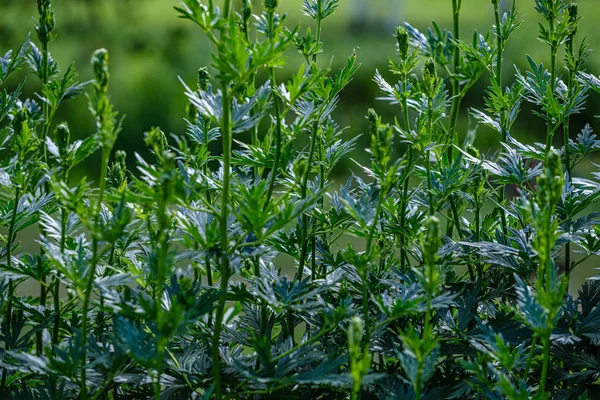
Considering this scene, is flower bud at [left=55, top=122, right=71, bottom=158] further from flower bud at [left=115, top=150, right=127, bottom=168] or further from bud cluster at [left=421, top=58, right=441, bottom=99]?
bud cluster at [left=421, top=58, right=441, bottom=99]

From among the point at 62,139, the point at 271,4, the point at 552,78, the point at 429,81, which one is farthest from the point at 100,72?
the point at 552,78

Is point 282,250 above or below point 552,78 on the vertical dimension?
below

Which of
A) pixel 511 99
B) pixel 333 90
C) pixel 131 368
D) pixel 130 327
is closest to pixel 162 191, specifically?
pixel 130 327

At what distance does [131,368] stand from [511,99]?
723 mm

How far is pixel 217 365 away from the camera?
2.64 feet

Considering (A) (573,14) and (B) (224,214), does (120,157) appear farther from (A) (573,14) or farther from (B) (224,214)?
(A) (573,14)

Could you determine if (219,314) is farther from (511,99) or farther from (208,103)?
(511,99)

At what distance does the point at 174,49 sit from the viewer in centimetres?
580

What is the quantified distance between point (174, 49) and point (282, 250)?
5003mm

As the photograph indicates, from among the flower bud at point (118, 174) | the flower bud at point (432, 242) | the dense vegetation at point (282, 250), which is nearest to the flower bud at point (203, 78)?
the dense vegetation at point (282, 250)

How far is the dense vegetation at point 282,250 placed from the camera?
2.41ft

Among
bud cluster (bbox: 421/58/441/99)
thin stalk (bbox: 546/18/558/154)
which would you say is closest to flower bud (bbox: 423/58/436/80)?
bud cluster (bbox: 421/58/441/99)

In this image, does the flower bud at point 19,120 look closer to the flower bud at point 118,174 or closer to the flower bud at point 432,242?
the flower bud at point 118,174

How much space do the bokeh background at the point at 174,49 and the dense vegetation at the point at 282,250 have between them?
3.33 metres
